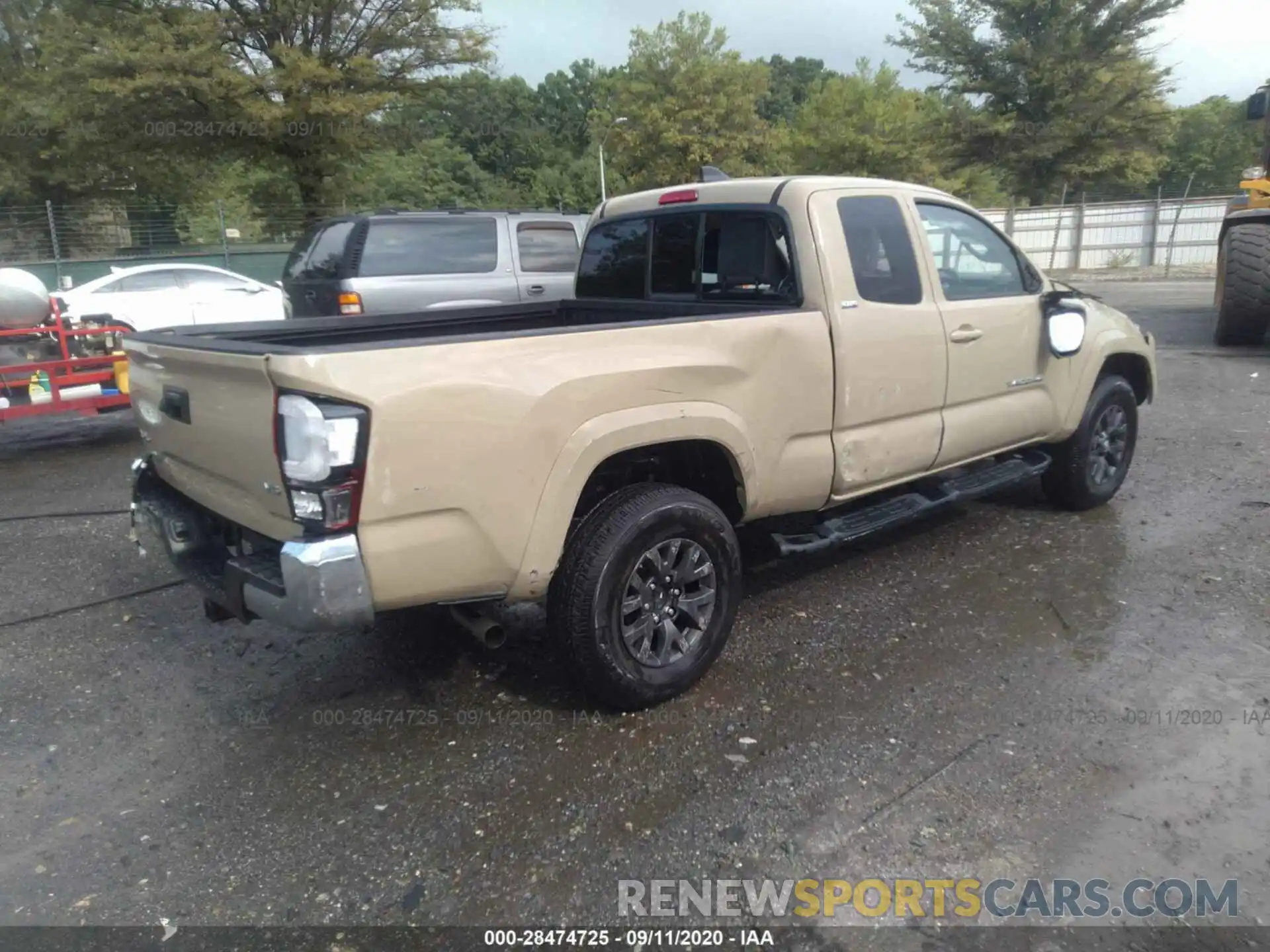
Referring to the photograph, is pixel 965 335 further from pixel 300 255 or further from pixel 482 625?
pixel 300 255

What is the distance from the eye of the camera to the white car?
13367mm

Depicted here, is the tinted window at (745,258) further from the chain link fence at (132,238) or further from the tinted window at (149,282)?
the chain link fence at (132,238)

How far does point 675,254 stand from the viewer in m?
4.52

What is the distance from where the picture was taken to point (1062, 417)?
504 cm

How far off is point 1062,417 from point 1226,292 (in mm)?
7271

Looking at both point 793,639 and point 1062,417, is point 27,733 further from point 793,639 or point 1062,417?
point 1062,417

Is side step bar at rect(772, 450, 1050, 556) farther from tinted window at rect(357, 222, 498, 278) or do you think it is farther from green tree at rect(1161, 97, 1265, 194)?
green tree at rect(1161, 97, 1265, 194)

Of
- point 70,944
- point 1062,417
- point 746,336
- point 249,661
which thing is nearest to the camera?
point 70,944

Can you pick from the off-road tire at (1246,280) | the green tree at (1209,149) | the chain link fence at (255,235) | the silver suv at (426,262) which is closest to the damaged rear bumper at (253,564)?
the silver suv at (426,262)

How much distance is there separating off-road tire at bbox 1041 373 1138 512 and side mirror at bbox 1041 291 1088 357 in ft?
1.64

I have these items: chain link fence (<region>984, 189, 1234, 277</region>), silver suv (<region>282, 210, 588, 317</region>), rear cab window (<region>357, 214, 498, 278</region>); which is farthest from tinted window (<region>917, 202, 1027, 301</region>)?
chain link fence (<region>984, 189, 1234, 277</region>)

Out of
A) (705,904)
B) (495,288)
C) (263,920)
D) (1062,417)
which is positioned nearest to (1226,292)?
(1062,417)

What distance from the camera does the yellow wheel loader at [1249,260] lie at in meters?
10.1

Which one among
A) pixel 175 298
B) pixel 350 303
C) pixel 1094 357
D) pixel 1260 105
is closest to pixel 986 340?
pixel 1094 357
